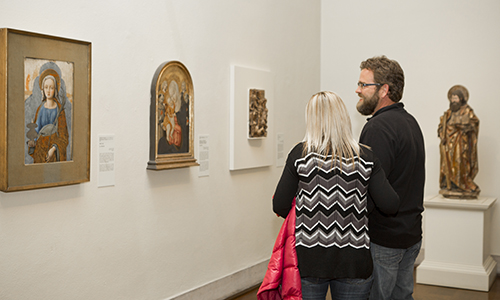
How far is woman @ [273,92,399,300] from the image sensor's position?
9.37 feet

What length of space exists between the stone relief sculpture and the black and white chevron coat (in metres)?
3.15

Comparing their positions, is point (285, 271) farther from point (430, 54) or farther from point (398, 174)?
point (430, 54)

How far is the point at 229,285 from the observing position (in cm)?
582

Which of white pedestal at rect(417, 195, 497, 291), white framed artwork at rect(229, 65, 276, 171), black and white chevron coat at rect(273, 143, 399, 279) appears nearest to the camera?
black and white chevron coat at rect(273, 143, 399, 279)

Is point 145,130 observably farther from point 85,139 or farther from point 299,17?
point 299,17

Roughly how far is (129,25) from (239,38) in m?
1.82

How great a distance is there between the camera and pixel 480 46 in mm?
6945

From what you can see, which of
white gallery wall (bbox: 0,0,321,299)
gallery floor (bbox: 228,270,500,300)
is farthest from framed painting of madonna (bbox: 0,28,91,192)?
gallery floor (bbox: 228,270,500,300)

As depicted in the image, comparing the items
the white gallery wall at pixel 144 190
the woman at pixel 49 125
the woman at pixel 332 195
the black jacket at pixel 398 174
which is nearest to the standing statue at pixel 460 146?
the white gallery wall at pixel 144 190

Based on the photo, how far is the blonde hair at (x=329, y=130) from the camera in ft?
9.41

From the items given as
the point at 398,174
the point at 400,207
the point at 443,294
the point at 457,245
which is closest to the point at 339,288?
the point at 400,207

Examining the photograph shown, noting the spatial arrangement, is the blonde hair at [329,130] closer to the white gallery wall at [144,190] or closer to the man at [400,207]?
the man at [400,207]

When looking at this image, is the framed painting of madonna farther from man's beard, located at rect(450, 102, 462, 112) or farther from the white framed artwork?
man's beard, located at rect(450, 102, 462, 112)

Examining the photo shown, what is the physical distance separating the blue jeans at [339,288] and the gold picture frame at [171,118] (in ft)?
6.88
